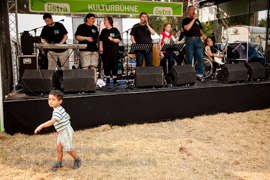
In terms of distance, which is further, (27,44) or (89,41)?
(89,41)

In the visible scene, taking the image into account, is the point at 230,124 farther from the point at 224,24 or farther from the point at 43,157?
the point at 224,24

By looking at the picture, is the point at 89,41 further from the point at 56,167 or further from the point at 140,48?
the point at 56,167

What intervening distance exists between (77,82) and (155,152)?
1768 mm

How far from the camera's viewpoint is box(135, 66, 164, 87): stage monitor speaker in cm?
439

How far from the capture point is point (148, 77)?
4418mm

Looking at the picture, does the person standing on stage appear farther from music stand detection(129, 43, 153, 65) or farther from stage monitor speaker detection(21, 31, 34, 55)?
stage monitor speaker detection(21, 31, 34, 55)

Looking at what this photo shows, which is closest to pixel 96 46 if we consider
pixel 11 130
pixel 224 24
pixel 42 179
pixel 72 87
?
pixel 72 87

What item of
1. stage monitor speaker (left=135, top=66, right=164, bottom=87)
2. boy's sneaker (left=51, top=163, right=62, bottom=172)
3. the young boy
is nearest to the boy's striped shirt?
the young boy

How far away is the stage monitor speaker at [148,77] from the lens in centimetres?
439

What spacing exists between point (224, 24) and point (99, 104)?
7421mm

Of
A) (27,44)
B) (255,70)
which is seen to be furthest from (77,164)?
(255,70)

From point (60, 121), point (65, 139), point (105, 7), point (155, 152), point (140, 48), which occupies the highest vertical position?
point (105, 7)

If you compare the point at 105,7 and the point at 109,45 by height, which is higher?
the point at 105,7

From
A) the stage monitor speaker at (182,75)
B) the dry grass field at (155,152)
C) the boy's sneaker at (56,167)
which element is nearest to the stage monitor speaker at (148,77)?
the stage monitor speaker at (182,75)
